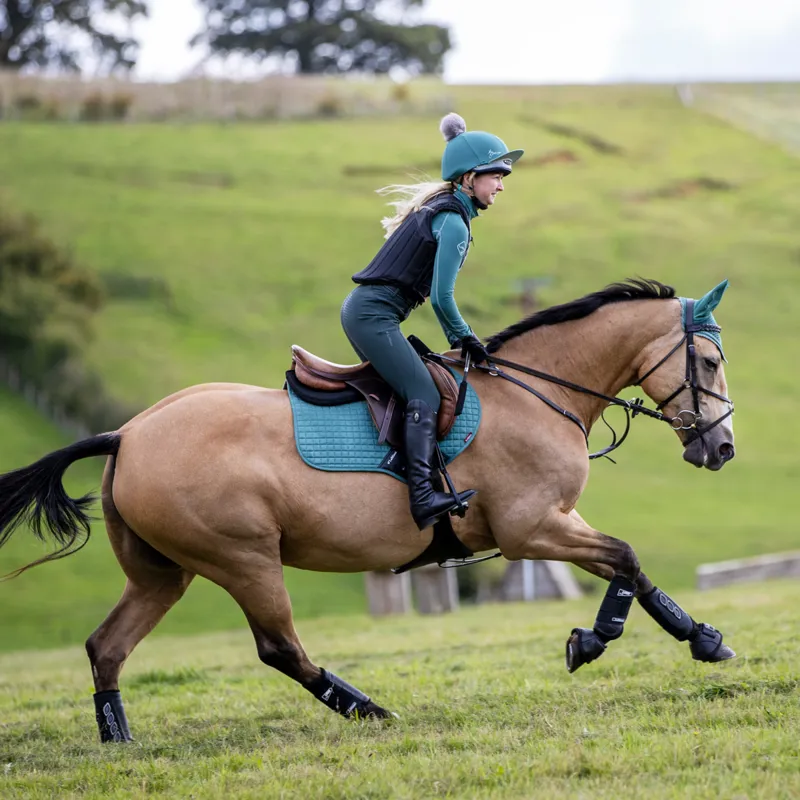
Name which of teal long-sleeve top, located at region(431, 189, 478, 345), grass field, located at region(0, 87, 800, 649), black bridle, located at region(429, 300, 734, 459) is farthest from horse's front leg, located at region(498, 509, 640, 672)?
grass field, located at region(0, 87, 800, 649)

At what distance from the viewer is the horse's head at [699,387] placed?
7.25m

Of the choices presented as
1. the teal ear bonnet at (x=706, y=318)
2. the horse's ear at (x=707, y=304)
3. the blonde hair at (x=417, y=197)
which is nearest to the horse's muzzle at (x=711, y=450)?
the teal ear bonnet at (x=706, y=318)

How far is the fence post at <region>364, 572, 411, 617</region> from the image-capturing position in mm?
17438

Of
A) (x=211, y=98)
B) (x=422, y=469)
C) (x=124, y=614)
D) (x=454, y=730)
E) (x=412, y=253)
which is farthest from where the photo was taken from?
(x=211, y=98)

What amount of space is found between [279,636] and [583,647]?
1860mm

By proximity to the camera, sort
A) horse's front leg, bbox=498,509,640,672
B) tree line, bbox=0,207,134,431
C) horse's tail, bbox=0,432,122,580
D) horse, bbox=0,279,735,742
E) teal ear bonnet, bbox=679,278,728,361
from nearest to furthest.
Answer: horse, bbox=0,279,735,742 < horse's front leg, bbox=498,509,640,672 < horse's tail, bbox=0,432,122,580 < teal ear bonnet, bbox=679,278,728,361 < tree line, bbox=0,207,134,431

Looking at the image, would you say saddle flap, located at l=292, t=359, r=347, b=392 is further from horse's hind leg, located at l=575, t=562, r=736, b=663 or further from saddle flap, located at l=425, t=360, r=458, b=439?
horse's hind leg, located at l=575, t=562, r=736, b=663

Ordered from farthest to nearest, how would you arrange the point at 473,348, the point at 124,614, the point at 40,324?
the point at 40,324
the point at 124,614
the point at 473,348

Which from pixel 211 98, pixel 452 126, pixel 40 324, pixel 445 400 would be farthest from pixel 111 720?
pixel 211 98

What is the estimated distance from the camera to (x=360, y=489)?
271 inches

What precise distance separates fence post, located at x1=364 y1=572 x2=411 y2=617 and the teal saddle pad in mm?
10668

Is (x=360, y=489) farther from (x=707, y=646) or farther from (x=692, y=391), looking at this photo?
(x=707, y=646)

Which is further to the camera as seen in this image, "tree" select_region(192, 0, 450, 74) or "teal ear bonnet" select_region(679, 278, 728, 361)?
"tree" select_region(192, 0, 450, 74)

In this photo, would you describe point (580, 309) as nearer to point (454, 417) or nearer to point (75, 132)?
point (454, 417)
